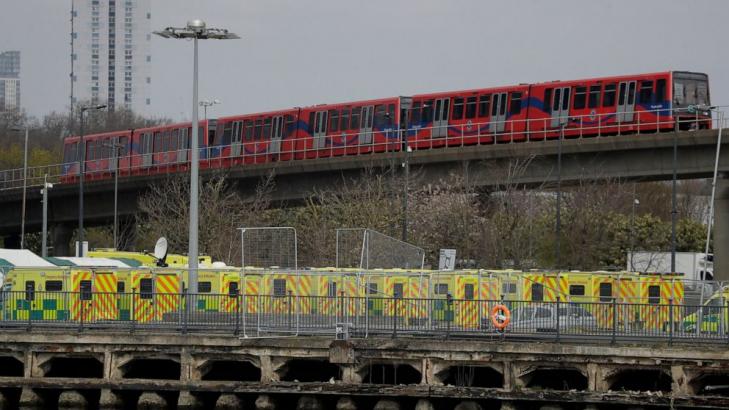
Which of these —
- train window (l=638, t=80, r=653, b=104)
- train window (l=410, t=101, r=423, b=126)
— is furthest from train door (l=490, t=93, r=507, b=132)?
train window (l=638, t=80, r=653, b=104)

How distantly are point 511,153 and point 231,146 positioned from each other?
18.0 metres

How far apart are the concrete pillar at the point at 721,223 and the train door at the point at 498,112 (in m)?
10.3

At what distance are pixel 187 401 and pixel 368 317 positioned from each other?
4364 mm

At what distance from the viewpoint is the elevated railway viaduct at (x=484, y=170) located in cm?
6000

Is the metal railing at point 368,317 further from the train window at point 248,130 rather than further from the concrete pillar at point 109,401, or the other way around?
the train window at point 248,130

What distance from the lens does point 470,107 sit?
2643 inches

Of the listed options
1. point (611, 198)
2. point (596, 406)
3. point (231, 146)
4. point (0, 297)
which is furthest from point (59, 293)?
point (611, 198)

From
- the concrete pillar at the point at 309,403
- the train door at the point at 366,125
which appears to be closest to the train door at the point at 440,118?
the train door at the point at 366,125

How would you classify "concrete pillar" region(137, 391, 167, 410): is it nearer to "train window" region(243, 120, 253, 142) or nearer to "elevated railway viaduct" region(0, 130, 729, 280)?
"elevated railway viaduct" region(0, 130, 729, 280)

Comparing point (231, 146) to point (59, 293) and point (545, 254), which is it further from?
point (59, 293)

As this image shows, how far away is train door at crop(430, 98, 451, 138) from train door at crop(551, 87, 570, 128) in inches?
222

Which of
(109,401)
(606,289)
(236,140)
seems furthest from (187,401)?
(236,140)

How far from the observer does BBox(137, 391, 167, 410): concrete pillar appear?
31906 millimetres

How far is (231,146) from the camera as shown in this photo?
7669 cm
